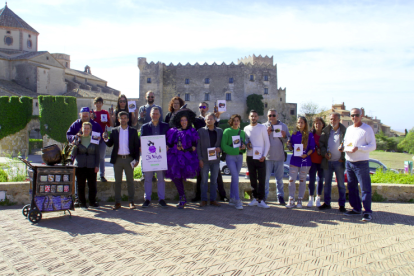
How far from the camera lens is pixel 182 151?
6.62 metres

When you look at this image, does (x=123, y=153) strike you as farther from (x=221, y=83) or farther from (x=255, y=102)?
(x=221, y=83)

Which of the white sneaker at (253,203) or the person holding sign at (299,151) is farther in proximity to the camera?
the white sneaker at (253,203)

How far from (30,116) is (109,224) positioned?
36.8 m

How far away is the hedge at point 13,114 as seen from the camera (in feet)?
112

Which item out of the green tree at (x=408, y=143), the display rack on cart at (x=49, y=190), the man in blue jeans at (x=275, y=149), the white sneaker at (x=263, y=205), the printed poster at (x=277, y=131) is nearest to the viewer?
the display rack on cart at (x=49, y=190)

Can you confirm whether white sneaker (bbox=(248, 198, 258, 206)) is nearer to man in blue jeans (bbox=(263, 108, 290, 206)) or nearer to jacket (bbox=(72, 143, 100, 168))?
man in blue jeans (bbox=(263, 108, 290, 206))

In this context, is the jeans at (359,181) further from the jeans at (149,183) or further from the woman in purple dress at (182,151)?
the jeans at (149,183)

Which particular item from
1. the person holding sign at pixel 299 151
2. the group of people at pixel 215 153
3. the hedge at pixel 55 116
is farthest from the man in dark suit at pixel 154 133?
the hedge at pixel 55 116

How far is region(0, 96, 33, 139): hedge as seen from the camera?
3406 cm

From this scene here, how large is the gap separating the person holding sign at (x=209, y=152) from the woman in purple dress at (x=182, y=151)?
0.14 metres

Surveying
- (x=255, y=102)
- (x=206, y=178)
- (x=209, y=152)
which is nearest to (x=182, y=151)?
(x=209, y=152)

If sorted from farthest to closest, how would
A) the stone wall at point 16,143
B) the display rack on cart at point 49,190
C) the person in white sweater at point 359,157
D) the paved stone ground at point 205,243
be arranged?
the stone wall at point 16,143, the person in white sweater at point 359,157, the display rack on cart at point 49,190, the paved stone ground at point 205,243

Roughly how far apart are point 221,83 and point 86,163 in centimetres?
5353

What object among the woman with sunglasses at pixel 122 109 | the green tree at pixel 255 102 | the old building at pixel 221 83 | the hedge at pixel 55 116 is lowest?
the woman with sunglasses at pixel 122 109
